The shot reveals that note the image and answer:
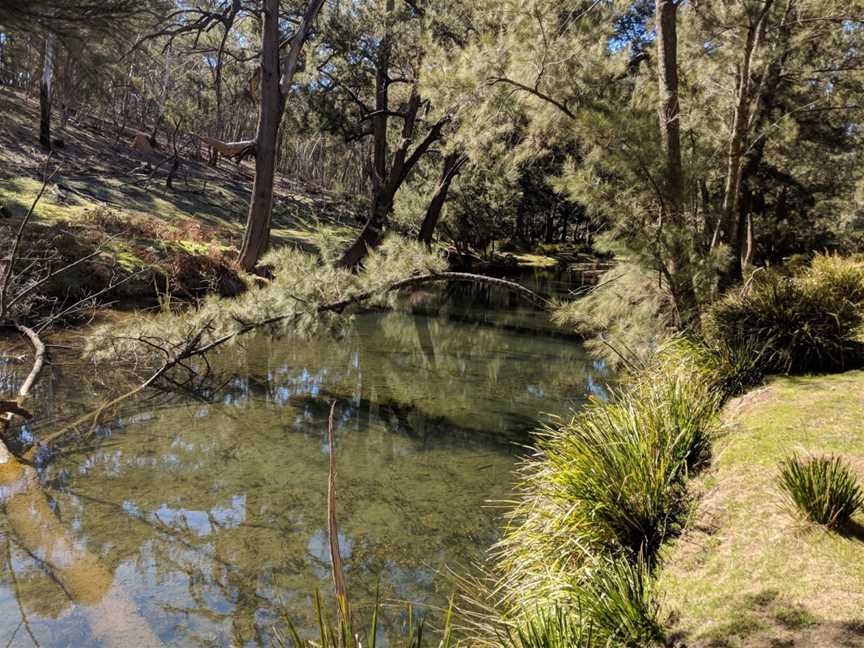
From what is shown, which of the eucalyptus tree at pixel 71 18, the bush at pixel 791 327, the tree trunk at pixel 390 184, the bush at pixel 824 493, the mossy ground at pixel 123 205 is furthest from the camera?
the tree trunk at pixel 390 184

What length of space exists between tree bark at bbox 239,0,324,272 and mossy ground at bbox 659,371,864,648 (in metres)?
13.7

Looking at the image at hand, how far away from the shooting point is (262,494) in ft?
20.4

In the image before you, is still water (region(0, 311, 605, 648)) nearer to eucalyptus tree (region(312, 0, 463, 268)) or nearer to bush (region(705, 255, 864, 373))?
bush (region(705, 255, 864, 373))

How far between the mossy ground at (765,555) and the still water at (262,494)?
5.64 ft

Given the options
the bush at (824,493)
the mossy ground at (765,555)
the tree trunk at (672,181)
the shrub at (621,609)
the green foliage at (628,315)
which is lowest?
the shrub at (621,609)

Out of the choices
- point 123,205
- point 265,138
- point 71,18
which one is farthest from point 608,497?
point 123,205

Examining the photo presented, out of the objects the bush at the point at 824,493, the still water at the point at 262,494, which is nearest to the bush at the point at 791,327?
the still water at the point at 262,494

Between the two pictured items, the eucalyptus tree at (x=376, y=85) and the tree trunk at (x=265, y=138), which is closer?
the tree trunk at (x=265, y=138)

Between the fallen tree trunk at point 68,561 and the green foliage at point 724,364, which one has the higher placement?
the green foliage at point 724,364

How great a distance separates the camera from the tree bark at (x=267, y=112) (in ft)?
51.7

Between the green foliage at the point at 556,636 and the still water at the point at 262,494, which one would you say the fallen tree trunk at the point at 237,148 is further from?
the green foliage at the point at 556,636

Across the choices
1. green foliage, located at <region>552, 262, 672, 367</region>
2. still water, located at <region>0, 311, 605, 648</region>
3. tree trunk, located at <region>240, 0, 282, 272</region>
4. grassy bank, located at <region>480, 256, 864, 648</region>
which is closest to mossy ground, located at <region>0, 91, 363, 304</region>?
tree trunk, located at <region>240, 0, 282, 272</region>

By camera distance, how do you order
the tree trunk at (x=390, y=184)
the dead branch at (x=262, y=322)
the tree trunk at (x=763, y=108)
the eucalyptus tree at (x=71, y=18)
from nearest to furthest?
the dead branch at (x=262, y=322) < the eucalyptus tree at (x=71, y=18) < the tree trunk at (x=763, y=108) < the tree trunk at (x=390, y=184)

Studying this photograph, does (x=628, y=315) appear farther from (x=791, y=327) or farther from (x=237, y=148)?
(x=237, y=148)
